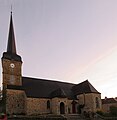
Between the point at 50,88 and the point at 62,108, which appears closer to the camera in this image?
the point at 62,108

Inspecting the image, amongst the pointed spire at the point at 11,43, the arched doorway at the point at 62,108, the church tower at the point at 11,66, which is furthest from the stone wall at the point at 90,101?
the pointed spire at the point at 11,43

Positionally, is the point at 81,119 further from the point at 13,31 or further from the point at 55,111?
the point at 13,31

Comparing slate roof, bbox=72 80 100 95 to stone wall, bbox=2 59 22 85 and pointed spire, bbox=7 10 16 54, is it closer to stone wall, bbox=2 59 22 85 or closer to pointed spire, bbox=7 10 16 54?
stone wall, bbox=2 59 22 85

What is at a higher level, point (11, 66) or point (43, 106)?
point (11, 66)

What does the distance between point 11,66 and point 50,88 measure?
32.3 feet

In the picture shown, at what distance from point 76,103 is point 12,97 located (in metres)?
14.1

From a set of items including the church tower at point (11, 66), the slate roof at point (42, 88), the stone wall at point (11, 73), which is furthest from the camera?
the slate roof at point (42, 88)

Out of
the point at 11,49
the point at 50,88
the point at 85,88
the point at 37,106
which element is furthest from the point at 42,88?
the point at 11,49

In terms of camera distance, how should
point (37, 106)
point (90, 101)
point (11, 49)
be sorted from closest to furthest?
point (37, 106) → point (11, 49) → point (90, 101)

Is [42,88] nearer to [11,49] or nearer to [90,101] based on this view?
[11,49]

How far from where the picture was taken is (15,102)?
38281mm

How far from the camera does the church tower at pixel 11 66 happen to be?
1545 inches

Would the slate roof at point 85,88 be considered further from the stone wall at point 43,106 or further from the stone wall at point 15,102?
the stone wall at point 15,102

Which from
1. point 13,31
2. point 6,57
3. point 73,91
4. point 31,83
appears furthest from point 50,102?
point 13,31
